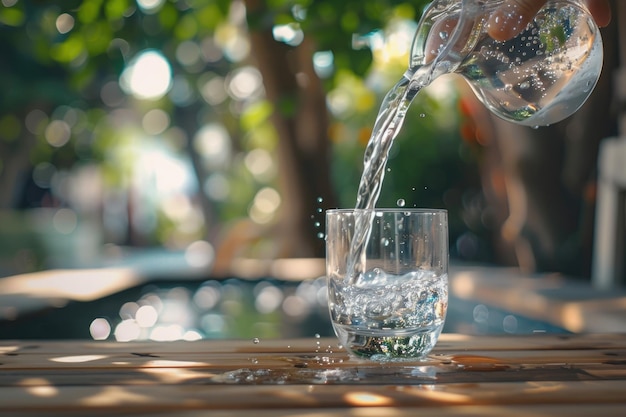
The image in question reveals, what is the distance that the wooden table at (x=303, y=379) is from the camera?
721mm

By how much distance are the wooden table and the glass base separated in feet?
0.04

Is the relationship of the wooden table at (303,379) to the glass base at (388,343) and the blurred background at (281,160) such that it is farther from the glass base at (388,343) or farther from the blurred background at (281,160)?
the blurred background at (281,160)

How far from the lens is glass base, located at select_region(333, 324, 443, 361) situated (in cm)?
93

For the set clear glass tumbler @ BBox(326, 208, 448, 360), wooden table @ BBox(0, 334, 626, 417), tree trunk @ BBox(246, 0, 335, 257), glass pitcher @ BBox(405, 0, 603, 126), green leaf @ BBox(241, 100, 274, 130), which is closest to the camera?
wooden table @ BBox(0, 334, 626, 417)

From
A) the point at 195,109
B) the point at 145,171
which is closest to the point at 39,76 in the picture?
the point at 195,109

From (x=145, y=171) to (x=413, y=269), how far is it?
18933 mm

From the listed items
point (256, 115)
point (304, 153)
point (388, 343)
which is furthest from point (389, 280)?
point (304, 153)

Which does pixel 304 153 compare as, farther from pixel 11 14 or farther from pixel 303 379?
pixel 303 379

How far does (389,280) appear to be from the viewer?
91 centimetres

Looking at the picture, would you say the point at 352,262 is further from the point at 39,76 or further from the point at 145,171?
the point at 145,171

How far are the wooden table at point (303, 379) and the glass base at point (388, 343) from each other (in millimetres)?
13

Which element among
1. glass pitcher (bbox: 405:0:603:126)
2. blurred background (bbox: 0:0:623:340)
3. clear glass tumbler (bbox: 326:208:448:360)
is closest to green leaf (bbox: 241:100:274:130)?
blurred background (bbox: 0:0:623:340)

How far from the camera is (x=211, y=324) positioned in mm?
3094

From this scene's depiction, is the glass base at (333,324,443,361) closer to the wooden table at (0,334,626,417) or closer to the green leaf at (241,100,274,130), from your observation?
the wooden table at (0,334,626,417)
